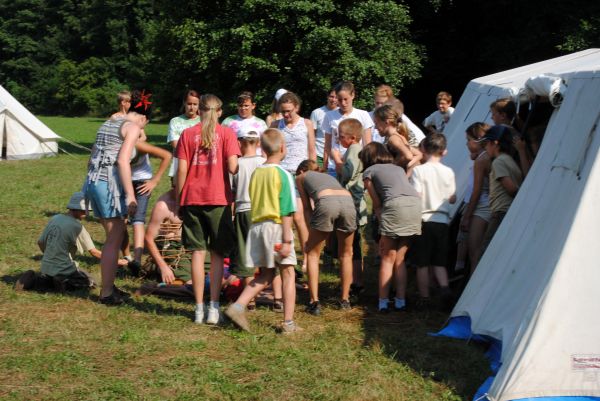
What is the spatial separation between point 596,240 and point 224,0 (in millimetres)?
21804

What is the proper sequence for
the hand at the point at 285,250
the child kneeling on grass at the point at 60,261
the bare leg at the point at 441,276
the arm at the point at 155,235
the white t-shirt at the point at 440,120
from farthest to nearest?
the white t-shirt at the point at 440,120 < the arm at the point at 155,235 < the child kneeling on grass at the point at 60,261 < the bare leg at the point at 441,276 < the hand at the point at 285,250

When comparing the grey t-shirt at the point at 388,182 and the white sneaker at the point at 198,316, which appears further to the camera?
the grey t-shirt at the point at 388,182

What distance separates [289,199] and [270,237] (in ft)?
1.02

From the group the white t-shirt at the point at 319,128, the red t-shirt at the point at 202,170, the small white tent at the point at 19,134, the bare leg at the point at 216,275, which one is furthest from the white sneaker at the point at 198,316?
the small white tent at the point at 19,134

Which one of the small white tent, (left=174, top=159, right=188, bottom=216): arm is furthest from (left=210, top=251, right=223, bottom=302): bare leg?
the small white tent

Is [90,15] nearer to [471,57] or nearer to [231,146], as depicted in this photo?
[471,57]

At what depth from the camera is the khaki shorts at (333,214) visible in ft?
22.6

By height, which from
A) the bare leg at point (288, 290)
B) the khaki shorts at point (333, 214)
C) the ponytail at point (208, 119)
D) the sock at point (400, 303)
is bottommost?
the sock at point (400, 303)

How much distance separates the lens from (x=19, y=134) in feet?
70.6

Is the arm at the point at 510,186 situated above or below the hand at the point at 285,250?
above

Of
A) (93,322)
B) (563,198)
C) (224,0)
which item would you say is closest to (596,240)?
(563,198)

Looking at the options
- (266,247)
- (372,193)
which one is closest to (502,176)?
(372,193)

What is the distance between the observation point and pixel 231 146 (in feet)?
21.5

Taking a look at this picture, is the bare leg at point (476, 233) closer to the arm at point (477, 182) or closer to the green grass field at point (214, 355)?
the arm at point (477, 182)
